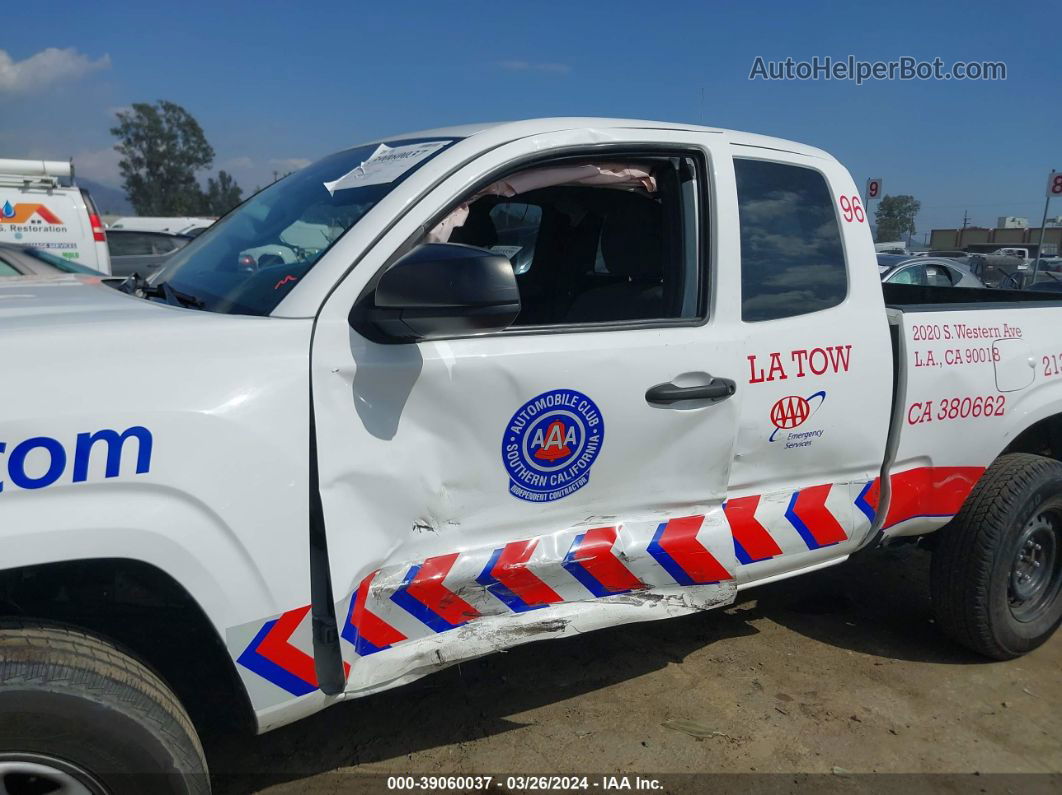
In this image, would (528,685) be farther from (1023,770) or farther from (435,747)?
(1023,770)

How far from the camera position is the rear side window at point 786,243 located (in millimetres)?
2504

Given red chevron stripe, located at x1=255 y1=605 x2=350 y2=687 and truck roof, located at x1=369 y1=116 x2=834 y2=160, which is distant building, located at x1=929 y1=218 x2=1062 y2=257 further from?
red chevron stripe, located at x1=255 y1=605 x2=350 y2=687

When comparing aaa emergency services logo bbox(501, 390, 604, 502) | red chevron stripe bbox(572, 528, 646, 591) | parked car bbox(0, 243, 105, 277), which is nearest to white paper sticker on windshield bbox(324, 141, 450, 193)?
aaa emergency services logo bbox(501, 390, 604, 502)

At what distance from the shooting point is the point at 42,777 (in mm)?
1581

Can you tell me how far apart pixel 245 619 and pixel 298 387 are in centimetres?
51

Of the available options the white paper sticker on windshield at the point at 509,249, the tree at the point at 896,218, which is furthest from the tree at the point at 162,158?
the white paper sticker on windshield at the point at 509,249

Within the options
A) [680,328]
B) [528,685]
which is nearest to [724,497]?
[680,328]

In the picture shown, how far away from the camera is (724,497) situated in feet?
8.19

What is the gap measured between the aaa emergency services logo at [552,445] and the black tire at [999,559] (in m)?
1.81

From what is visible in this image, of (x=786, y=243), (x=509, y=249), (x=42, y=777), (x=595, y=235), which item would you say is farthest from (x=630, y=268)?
(x=42, y=777)

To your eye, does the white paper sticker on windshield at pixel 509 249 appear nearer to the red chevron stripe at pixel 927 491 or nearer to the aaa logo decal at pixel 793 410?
the aaa logo decal at pixel 793 410

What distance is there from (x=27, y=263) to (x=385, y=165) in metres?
6.40

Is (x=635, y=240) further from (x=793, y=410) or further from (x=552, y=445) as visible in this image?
(x=552, y=445)

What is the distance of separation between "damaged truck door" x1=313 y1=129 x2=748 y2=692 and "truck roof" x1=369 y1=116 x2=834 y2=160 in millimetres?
57
